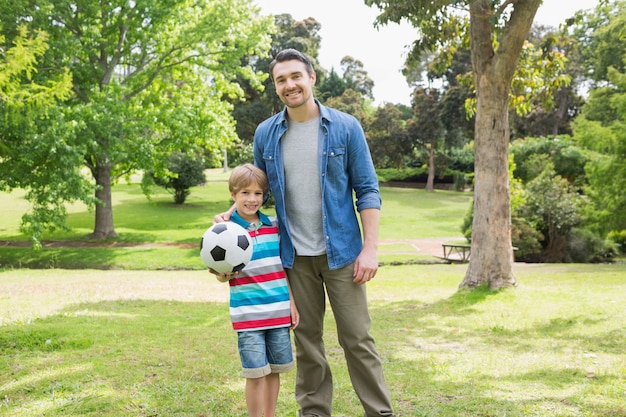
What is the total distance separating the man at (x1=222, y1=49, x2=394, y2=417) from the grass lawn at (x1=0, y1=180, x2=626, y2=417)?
80 cm

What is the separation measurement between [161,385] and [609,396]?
3.32m

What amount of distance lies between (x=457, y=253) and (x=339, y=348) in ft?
45.3

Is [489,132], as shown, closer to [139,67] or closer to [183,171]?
[139,67]

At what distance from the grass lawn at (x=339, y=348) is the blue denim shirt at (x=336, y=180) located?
49.8 inches

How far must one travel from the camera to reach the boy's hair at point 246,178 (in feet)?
11.1

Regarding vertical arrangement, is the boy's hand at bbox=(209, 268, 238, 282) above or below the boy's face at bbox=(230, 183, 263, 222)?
below

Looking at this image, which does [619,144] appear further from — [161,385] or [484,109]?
[161,385]

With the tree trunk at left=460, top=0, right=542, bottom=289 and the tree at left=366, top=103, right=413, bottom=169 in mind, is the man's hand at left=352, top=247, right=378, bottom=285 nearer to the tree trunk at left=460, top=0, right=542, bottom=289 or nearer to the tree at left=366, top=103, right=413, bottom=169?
the tree trunk at left=460, top=0, right=542, bottom=289

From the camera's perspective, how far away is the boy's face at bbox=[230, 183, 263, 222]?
11.1 ft

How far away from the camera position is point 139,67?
21844 millimetres

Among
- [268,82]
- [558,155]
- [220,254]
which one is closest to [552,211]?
[558,155]

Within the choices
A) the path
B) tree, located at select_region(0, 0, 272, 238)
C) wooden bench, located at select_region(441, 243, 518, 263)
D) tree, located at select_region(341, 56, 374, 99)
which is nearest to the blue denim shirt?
wooden bench, located at select_region(441, 243, 518, 263)

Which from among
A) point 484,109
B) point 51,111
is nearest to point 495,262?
point 484,109

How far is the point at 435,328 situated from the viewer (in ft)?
24.1
